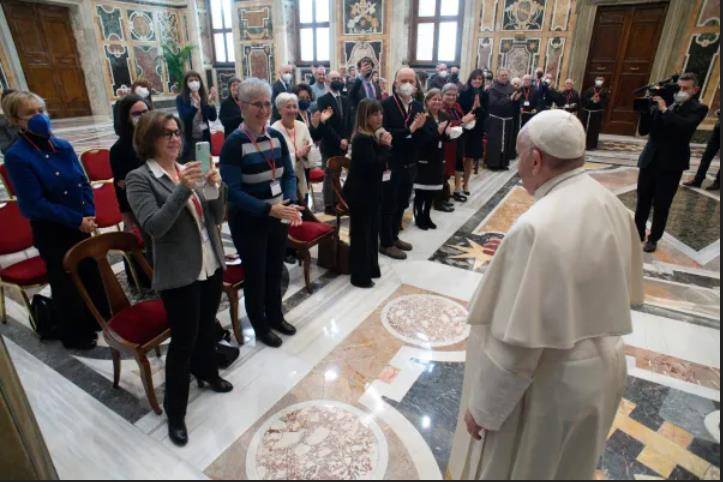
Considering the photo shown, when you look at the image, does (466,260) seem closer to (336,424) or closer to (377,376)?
(377,376)

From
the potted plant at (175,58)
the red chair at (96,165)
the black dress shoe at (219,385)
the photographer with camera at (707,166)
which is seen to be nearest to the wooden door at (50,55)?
the potted plant at (175,58)

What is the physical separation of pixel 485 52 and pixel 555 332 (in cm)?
1134

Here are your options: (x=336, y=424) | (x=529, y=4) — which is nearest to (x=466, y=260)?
(x=336, y=424)

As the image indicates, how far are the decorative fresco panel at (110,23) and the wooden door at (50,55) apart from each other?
83cm

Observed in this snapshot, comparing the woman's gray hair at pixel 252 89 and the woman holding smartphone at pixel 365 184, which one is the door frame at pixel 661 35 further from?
the woman's gray hair at pixel 252 89

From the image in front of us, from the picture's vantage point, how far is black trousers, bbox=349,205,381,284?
3.48m

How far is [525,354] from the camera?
3.75ft

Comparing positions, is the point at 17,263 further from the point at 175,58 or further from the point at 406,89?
the point at 175,58

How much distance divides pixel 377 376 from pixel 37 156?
8.05 feet

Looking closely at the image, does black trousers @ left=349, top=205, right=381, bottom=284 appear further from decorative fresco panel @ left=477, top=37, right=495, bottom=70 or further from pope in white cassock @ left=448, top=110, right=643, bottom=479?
decorative fresco panel @ left=477, top=37, right=495, bottom=70

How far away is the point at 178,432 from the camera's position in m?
2.09

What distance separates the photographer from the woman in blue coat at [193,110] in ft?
17.3

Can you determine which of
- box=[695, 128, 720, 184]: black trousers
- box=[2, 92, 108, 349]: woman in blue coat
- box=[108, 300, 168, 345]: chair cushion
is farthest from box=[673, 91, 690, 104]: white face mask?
box=[2, 92, 108, 349]: woman in blue coat

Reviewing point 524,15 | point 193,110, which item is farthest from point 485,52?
point 193,110
